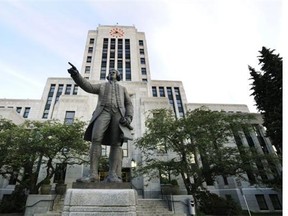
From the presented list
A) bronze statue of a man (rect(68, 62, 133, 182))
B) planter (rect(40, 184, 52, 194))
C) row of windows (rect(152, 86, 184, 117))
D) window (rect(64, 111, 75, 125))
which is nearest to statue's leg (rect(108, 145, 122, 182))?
bronze statue of a man (rect(68, 62, 133, 182))

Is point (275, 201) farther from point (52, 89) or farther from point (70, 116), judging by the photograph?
point (52, 89)

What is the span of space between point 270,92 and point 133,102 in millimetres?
16707

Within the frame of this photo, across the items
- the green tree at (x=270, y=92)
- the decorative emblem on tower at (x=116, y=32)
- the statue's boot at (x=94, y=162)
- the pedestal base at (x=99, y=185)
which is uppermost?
the decorative emblem on tower at (x=116, y=32)

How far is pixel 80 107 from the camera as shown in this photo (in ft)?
84.9

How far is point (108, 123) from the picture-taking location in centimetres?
472

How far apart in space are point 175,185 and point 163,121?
20.8ft

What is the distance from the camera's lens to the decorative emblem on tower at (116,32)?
48466 millimetres

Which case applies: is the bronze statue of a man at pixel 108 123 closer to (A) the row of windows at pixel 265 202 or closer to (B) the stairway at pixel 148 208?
(B) the stairway at pixel 148 208

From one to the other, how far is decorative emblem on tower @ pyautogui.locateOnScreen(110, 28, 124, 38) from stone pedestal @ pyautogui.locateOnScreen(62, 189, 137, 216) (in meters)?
49.0

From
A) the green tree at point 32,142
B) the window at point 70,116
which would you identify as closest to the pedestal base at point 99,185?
the green tree at point 32,142

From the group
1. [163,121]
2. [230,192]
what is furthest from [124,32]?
[230,192]

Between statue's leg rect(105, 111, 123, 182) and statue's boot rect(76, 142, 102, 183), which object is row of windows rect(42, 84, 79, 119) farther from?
statue's boot rect(76, 142, 102, 183)

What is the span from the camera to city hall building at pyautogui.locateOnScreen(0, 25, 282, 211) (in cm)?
2328

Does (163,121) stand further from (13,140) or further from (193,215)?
(13,140)
